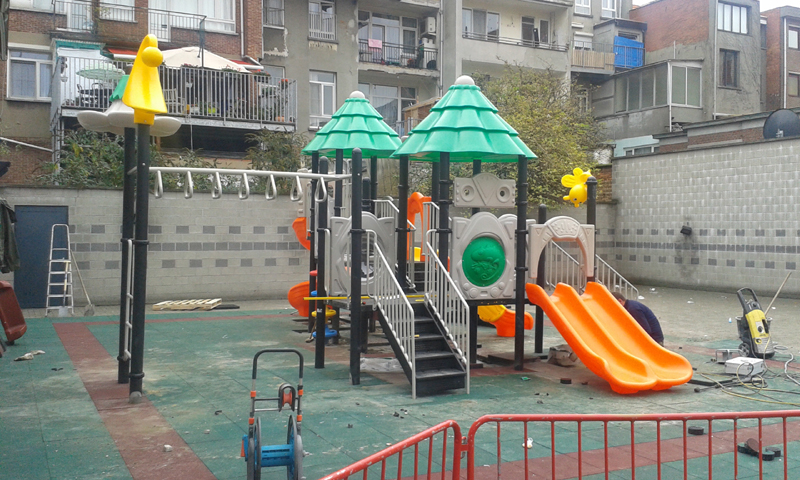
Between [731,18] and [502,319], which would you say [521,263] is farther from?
[731,18]

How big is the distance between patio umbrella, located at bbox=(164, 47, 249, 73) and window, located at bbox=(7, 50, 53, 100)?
3.98 metres

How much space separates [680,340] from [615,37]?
26.3 meters

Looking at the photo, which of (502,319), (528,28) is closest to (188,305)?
(502,319)

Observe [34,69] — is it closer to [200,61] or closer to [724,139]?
[200,61]

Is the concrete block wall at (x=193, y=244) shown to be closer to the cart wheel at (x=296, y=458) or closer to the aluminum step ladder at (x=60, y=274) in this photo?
the aluminum step ladder at (x=60, y=274)

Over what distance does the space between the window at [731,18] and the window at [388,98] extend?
15573 millimetres

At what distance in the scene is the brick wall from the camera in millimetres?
33344

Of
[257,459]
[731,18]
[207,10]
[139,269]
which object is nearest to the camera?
[257,459]

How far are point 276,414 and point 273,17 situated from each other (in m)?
20.7

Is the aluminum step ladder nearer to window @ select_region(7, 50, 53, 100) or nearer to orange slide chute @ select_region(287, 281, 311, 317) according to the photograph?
orange slide chute @ select_region(287, 281, 311, 317)

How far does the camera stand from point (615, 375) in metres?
8.42

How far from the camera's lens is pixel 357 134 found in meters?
12.5

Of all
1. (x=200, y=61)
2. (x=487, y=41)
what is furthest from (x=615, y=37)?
(x=200, y=61)

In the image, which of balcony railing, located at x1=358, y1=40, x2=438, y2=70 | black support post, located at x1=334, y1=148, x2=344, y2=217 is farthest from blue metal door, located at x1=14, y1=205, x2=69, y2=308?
balcony railing, located at x1=358, y1=40, x2=438, y2=70
